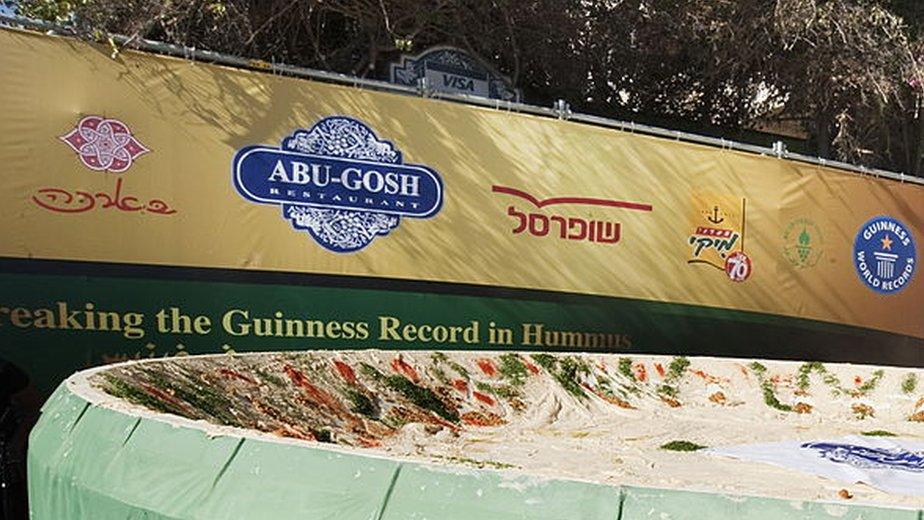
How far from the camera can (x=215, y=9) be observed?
5.70m

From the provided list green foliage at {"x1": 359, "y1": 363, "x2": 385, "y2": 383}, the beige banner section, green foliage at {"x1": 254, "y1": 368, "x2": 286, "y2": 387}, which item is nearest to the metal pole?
the beige banner section

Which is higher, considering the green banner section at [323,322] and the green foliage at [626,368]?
the green banner section at [323,322]

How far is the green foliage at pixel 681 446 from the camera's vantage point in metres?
4.24

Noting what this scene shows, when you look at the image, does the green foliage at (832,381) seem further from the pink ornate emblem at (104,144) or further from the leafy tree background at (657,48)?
the pink ornate emblem at (104,144)

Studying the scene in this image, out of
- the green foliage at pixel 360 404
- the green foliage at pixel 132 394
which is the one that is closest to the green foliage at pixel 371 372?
Answer: the green foliage at pixel 360 404

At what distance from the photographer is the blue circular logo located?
295 inches

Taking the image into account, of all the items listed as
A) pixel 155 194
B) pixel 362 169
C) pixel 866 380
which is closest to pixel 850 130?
pixel 866 380

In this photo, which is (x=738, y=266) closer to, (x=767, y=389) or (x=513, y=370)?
(x=767, y=389)

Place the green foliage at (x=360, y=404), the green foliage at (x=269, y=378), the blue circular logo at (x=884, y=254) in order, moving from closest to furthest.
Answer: the green foliage at (x=269, y=378) < the green foliage at (x=360, y=404) < the blue circular logo at (x=884, y=254)

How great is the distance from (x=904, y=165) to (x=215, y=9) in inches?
364

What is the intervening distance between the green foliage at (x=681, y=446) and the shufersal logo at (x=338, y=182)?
7.59ft

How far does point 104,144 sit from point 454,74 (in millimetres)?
3620

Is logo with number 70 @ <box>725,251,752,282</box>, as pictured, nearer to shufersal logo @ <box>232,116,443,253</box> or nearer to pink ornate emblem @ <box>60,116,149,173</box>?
shufersal logo @ <box>232,116,443,253</box>

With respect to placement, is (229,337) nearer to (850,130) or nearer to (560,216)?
(560,216)
